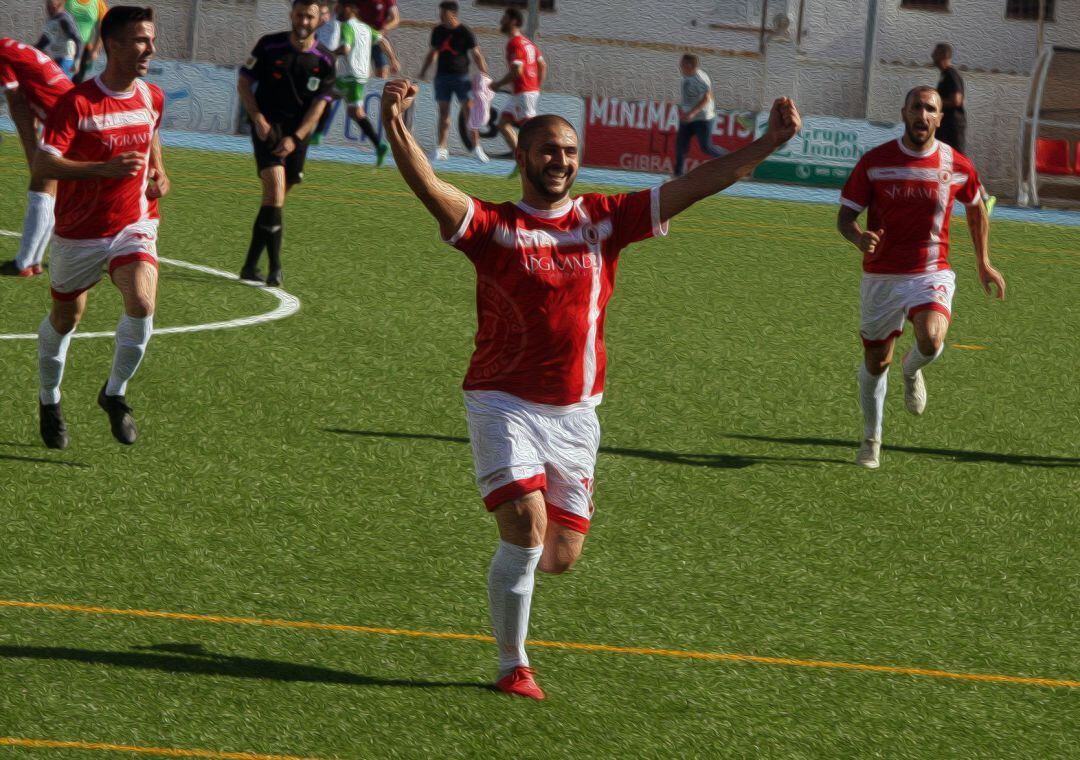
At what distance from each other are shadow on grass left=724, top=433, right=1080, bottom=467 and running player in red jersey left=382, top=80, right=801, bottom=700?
4194 millimetres

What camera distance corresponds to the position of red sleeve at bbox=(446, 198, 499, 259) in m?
5.31

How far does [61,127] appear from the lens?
7719 mm

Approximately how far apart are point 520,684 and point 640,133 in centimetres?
2197

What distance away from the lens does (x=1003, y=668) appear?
6070 mm

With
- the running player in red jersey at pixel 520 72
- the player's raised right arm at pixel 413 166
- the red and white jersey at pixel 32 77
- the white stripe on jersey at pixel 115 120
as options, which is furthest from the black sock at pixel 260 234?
the running player in red jersey at pixel 520 72

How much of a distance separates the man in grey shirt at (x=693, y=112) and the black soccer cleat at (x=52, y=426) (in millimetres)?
17975

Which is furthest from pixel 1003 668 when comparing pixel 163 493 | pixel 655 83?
pixel 655 83

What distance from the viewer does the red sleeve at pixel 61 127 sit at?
25.0 feet

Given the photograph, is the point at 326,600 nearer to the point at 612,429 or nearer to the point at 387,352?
the point at 612,429

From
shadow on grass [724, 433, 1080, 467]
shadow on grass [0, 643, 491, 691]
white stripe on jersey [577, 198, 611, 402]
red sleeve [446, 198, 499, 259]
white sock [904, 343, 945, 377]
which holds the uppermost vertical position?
red sleeve [446, 198, 499, 259]

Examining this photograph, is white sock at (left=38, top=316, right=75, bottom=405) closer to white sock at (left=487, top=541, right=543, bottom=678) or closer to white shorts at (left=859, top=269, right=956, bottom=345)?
white sock at (left=487, top=541, right=543, bottom=678)

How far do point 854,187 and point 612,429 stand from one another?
1.96 metres

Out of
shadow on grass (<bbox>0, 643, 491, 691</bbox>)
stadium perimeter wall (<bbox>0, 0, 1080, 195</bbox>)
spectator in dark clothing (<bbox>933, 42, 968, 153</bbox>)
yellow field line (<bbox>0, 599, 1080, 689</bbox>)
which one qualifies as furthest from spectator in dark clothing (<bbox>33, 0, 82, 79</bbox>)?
shadow on grass (<bbox>0, 643, 491, 691</bbox>)

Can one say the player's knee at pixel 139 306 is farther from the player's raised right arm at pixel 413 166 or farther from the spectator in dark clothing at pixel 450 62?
the spectator in dark clothing at pixel 450 62
